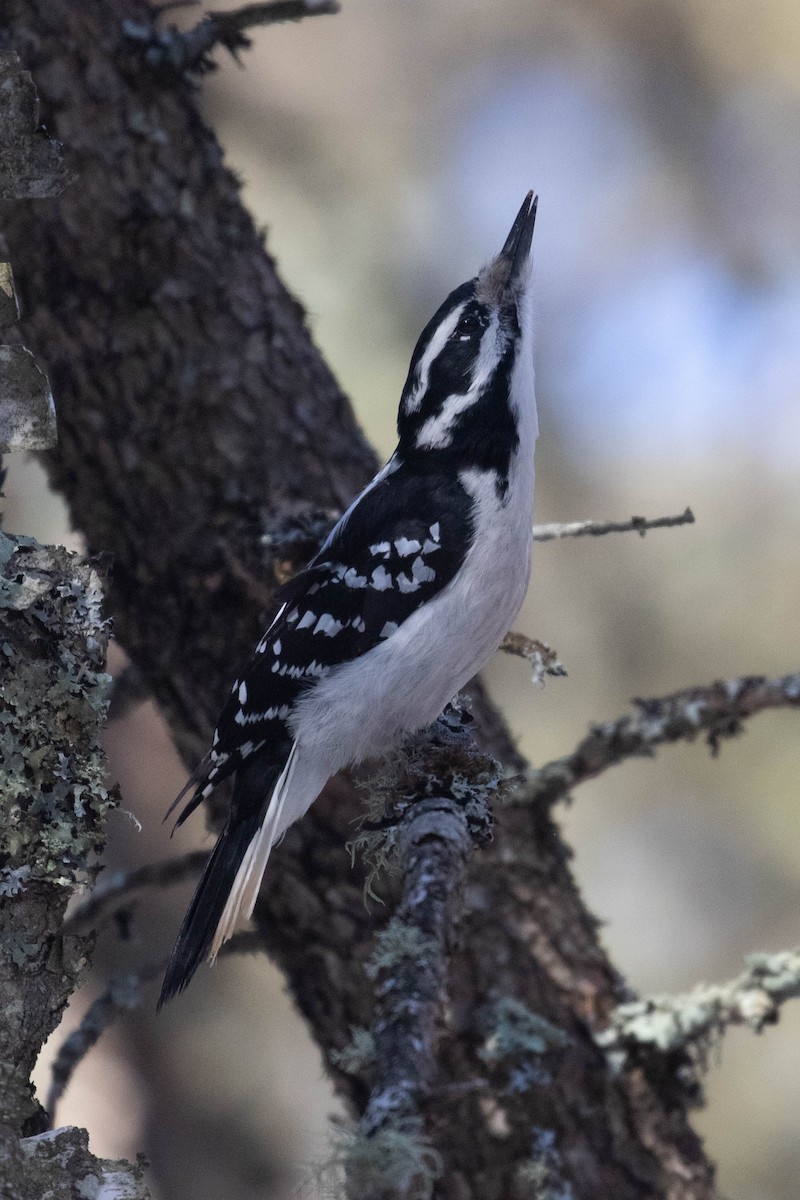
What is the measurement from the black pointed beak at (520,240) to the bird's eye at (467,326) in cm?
13

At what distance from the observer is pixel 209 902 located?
2.47 m

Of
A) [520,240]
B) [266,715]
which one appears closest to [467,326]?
[520,240]

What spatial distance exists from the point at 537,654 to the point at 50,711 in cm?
121

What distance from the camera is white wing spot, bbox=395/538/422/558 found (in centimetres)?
275

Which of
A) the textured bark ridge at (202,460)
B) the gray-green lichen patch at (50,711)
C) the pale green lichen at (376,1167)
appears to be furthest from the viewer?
the textured bark ridge at (202,460)

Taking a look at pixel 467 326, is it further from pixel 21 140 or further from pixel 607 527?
pixel 21 140

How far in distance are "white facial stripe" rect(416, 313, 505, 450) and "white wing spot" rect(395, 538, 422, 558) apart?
0.28 m

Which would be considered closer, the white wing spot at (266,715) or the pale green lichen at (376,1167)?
the pale green lichen at (376,1167)

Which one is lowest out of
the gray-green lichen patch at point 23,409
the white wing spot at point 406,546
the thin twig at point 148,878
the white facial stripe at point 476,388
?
the gray-green lichen patch at point 23,409

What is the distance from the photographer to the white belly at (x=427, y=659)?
2.68 meters

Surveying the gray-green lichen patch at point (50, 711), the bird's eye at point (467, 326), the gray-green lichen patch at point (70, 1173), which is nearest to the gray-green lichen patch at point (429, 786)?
the gray-green lichen patch at point (50, 711)

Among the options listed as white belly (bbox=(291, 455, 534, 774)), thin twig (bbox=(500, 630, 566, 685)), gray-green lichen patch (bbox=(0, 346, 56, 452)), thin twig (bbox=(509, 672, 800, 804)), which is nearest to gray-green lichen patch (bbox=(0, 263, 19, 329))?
gray-green lichen patch (bbox=(0, 346, 56, 452))

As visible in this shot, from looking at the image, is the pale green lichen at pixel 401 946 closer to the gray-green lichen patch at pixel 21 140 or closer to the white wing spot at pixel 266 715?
the white wing spot at pixel 266 715

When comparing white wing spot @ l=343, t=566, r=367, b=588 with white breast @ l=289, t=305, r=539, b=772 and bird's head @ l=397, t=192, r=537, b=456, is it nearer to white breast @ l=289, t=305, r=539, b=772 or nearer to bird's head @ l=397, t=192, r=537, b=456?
white breast @ l=289, t=305, r=539, b=772
